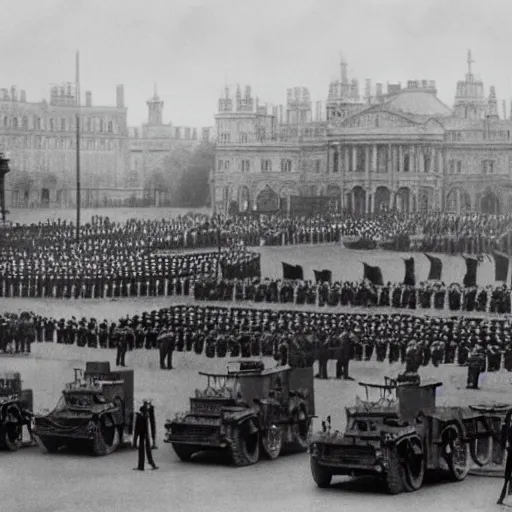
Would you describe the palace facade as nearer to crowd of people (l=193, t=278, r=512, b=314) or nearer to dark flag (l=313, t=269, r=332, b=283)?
dark flag (l=313, t=269, r=332, b=283)

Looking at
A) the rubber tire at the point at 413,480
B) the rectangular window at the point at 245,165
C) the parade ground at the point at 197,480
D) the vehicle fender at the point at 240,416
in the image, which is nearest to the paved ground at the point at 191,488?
the parade ground at the point at 197,480

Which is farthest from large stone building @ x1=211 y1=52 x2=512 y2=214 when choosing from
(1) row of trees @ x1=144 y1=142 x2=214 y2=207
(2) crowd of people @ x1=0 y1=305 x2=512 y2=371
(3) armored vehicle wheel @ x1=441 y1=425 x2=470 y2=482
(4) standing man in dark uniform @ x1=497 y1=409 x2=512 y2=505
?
(4) standing man in dark uniform @ x1=497 y1=409 x2=512 y2=505

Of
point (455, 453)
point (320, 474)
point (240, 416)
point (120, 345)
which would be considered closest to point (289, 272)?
point (120, 345)

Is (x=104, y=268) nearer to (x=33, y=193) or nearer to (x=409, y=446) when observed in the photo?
(x=409, y=446)

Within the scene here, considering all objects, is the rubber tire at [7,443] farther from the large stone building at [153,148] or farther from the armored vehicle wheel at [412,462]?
the large stone building at [153,148]

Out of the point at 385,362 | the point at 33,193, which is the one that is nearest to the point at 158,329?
the point at 385,362
